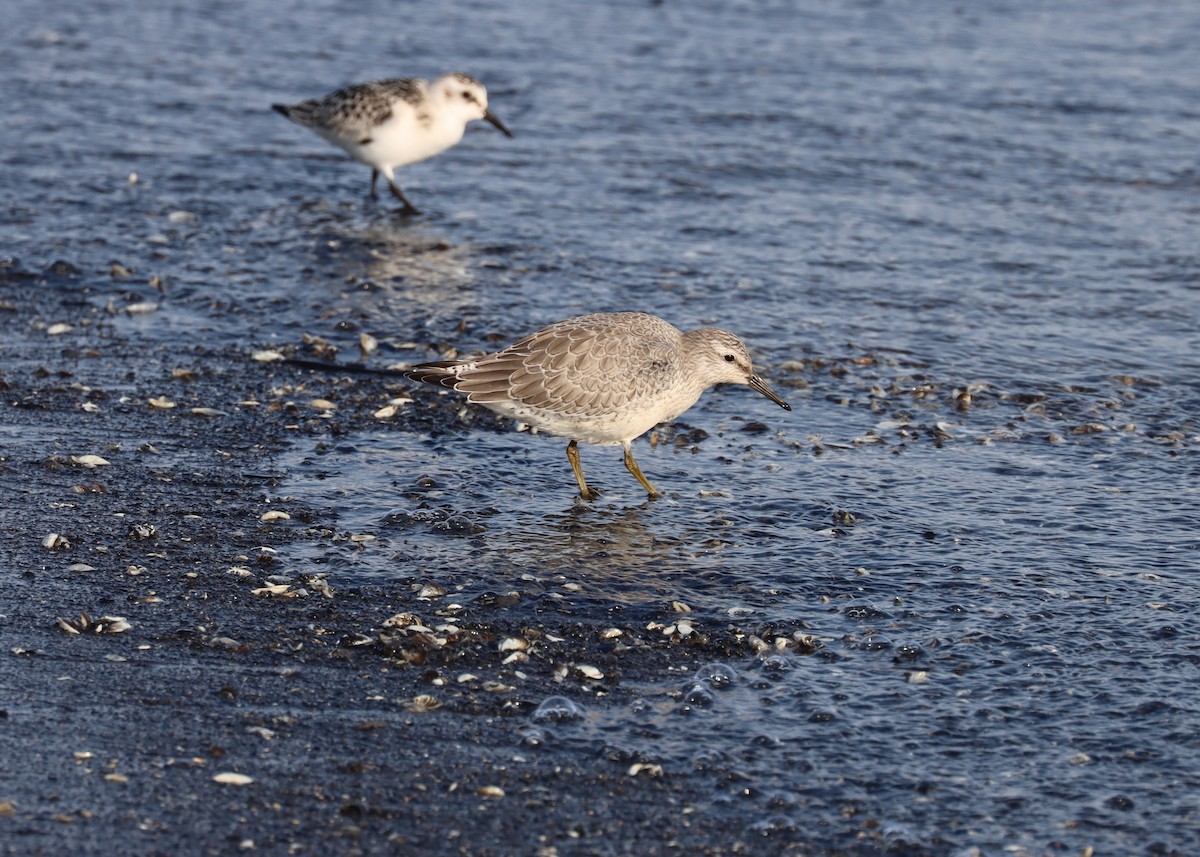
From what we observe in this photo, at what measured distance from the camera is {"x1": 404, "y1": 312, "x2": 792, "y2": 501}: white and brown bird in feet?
24.3

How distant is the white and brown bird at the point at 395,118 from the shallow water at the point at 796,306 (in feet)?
1.51

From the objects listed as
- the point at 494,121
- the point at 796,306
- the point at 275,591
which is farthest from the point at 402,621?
the point at 494,121

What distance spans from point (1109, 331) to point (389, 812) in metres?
6.95

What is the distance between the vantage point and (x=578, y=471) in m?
7.69

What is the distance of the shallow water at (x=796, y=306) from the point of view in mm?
5500

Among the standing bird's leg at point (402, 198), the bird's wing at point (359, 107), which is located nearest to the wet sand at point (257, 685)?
the standing bird's leg at point (402, 198)

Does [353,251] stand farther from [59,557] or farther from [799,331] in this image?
[59,557]

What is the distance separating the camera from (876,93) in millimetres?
A: 15211

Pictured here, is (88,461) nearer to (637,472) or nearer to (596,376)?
(596,376)

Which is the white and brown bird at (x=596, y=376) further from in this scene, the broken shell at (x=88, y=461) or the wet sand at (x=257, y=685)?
the broken shell at (x=88, y=461)

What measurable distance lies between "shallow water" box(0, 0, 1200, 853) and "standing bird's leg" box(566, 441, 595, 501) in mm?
126

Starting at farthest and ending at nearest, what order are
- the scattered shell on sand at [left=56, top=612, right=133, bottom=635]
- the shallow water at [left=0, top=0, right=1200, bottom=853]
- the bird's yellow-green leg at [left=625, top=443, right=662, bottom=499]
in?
the bird's yellow-green leg at [left=625, top=443, right=662, bottom=499], the scattered shell on sand at [left=56, top=612, right=133, bottom=635], the shallow water at [left=0, top=0, right=1200, bottom=853]

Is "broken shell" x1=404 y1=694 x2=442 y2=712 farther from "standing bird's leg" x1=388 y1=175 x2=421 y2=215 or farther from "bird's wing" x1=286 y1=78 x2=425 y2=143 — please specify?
"bird's wing" x1=286 y1=78 x2=425 y2=143

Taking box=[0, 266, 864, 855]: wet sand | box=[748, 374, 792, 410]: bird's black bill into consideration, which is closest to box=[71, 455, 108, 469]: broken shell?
box=[0, 266, 864, 855]: wet sand
